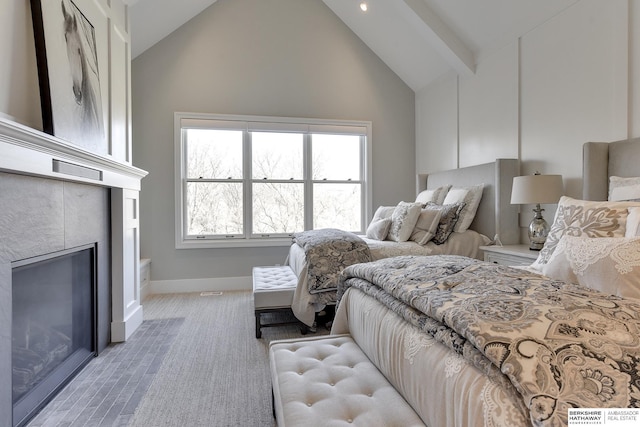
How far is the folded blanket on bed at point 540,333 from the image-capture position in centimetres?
65

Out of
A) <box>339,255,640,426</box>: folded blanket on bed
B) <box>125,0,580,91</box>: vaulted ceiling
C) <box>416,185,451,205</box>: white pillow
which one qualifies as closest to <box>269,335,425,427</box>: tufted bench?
<box>339,255,640,426</box>: folded blanket on bed

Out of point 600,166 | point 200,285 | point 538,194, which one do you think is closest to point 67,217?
point 200,285

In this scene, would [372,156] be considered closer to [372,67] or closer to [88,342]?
[372,67]

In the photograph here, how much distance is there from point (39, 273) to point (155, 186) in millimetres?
2418

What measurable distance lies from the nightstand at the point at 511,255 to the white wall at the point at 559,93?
0.52 m

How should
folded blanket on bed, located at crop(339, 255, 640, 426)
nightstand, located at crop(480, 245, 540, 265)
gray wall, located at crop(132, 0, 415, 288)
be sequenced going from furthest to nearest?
gray wall, located at crop(132, 0, 415, 288), nightstand, located at crop(480, 245, 540, 265), folded blanket on bed, located at crop(339, 255, 640, 426)

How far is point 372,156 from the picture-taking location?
4.77 m

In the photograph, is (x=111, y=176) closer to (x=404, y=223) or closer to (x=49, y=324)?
(x=49, y=324)

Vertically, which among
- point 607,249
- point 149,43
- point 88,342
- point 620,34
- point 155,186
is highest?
point 149,43

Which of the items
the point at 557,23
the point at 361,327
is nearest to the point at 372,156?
the point at 557,23

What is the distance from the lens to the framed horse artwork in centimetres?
170

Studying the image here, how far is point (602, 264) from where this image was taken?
1316 millimetres

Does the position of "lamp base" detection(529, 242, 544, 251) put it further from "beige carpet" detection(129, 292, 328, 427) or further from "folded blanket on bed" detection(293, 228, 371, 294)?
"beige carpet" detection(129, 292, 328, 427)

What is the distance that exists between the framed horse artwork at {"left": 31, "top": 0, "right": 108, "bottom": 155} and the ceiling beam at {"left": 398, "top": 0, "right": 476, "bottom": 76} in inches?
122
